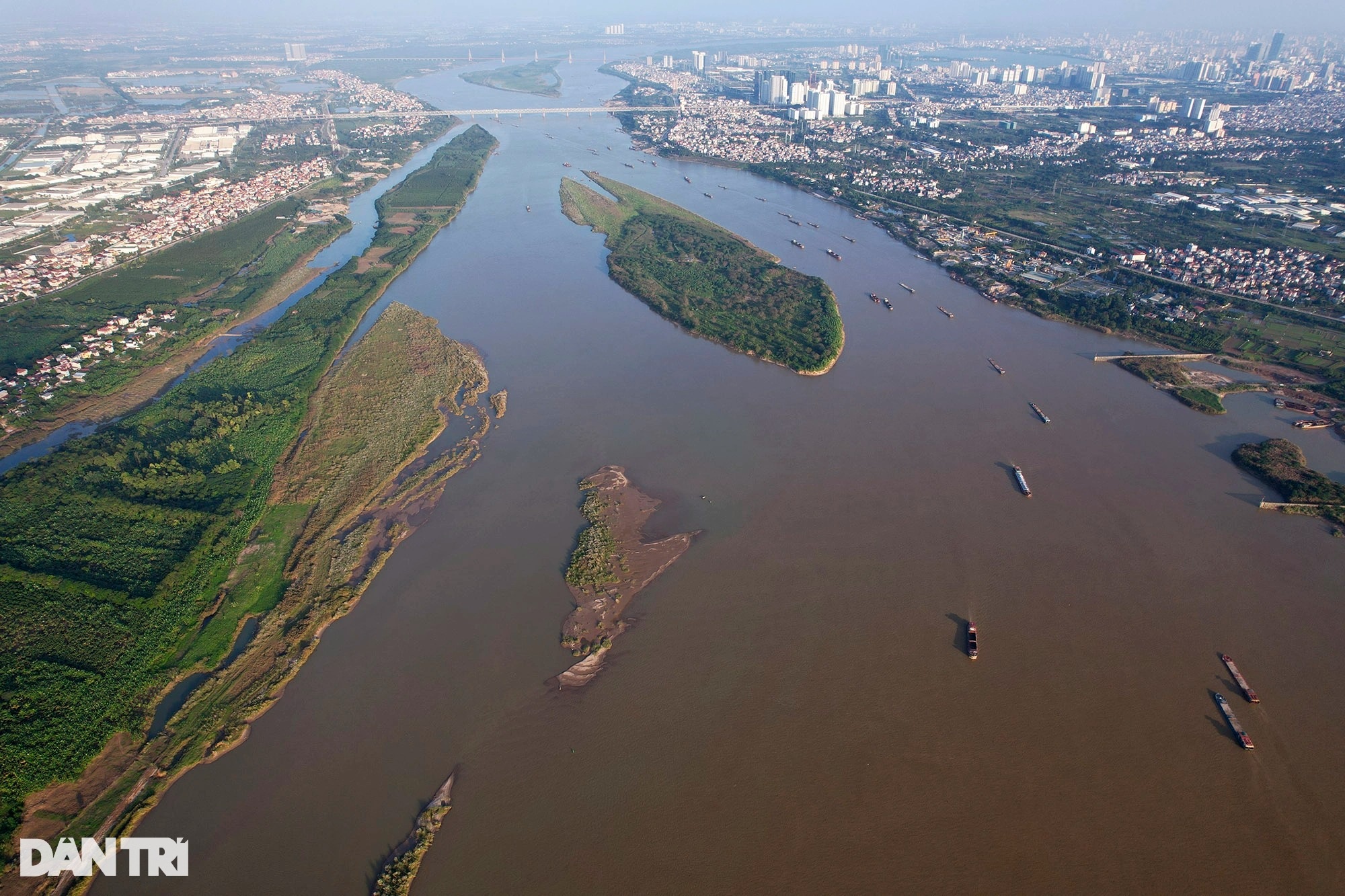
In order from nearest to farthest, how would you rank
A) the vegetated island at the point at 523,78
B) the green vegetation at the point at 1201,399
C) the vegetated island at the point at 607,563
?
the vegetated island at the point at 607,563
the green vegetation at the point at 1201,399
the vegetated island at the point at 523,78

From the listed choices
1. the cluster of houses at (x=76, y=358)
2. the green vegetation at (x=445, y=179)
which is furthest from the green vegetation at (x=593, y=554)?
the green vegetation at (x=445, y=179)

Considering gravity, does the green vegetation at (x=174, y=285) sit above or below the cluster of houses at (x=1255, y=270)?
below


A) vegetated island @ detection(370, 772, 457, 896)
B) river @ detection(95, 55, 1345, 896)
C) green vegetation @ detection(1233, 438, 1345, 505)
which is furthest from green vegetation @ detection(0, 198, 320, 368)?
green vegetation @ detection(1233, 438, 1345, 505)

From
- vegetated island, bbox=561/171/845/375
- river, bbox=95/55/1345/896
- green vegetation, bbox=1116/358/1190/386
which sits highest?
vegetated island, bbox=561/171/845/375

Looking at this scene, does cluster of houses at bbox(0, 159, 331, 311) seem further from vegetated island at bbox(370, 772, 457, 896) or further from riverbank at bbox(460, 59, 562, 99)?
riverbank at bbox(460, 59, 562, 99)

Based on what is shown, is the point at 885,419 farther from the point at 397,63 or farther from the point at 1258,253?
the point at 397,63

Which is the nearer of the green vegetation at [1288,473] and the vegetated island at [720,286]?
the green vegetation at [1288,473]

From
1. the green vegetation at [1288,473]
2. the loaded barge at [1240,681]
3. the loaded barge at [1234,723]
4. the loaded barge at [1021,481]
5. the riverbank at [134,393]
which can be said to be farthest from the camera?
the riverbank at [134,393]

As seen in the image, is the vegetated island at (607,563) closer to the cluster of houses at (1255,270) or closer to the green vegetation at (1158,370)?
the green vegetation at (1158,370)
